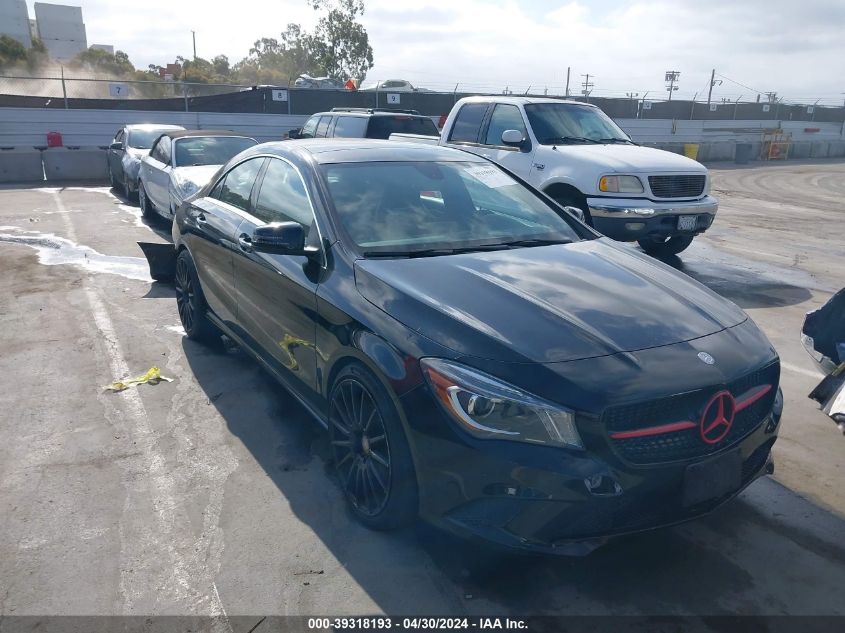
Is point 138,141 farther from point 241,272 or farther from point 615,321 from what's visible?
point 615,321

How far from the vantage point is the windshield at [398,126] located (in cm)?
1297

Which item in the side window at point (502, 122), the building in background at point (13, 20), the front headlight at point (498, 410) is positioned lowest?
the front headlight at point (498, 410)

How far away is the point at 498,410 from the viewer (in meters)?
2.73

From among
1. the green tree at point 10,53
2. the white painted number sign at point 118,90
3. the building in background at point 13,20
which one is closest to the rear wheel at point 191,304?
the white painted number sign at point 118,90

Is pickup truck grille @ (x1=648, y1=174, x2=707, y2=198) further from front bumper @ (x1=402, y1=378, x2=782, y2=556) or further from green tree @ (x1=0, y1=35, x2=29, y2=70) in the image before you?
green tree @ (x1=0, y1=35, x2=29, y2=70)

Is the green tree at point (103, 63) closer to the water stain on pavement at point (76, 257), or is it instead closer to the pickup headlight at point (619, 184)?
the water stain on pavement at point (76, 257)

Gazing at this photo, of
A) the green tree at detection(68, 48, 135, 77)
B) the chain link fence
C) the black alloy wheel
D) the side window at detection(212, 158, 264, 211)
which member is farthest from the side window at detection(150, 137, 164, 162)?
the green tree at detection(68, 48, 135, 77)

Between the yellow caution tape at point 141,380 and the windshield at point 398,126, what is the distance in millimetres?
8268

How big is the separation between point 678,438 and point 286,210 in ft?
8.57

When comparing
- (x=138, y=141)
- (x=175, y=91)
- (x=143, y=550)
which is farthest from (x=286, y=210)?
(x=175, y=91)

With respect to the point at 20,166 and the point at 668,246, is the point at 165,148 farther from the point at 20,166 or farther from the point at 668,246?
the point at 20,166

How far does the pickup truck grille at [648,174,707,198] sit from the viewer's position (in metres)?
8.40

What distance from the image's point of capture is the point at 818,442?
437 centimetres

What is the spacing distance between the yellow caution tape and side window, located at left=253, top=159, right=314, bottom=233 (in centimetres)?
157
